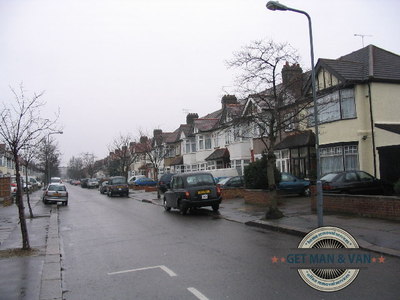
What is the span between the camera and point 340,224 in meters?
11.5

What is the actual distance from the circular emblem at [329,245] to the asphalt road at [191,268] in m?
0.24

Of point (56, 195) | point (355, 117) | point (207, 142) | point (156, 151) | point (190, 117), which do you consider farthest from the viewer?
point (190, 117)

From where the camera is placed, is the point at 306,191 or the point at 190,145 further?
the point at 190,145

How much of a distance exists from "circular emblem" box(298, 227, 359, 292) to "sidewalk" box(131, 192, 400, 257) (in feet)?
9.90

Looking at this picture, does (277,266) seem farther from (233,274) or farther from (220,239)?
(220,239)

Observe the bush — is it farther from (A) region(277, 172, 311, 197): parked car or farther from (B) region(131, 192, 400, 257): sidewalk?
(B) region(131, 192, 400, 257): sidewalk

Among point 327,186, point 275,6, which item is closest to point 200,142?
point 327,186

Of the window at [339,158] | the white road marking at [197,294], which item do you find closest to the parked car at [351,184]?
the window at [339,158]

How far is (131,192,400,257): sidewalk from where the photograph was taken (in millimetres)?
8695

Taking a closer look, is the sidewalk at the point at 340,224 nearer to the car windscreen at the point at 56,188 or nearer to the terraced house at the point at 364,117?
the terraced house at the point at 364,117

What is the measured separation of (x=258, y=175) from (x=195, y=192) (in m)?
4.69

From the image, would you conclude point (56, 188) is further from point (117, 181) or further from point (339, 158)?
point (339, 158)

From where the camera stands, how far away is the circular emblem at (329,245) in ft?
17.5

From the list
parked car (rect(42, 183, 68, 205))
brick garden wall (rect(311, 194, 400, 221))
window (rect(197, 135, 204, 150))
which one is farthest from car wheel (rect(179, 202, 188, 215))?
window (rect(197, 135, 204, 150))
